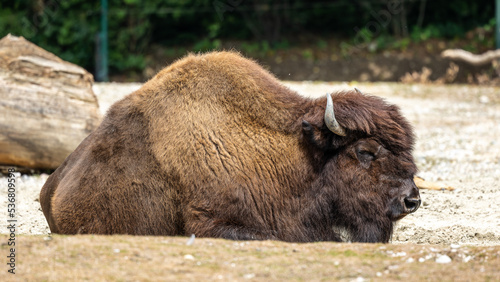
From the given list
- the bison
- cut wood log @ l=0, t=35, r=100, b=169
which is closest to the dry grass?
the bison

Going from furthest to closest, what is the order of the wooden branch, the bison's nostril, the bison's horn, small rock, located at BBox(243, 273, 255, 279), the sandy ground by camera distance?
the wooden branch, the sandy ground, the bison's nostril, the bison's horn, small rock, located at BBox(243, 273, 255, 279)

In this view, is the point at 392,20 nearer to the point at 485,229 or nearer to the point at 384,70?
→ the point at 384,70

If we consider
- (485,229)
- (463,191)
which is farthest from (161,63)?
(485,229)

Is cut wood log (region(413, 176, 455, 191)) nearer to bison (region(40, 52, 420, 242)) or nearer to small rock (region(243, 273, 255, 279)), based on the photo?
bison (region(40, 52, 420, 242))

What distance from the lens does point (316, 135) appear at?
4.38 meters

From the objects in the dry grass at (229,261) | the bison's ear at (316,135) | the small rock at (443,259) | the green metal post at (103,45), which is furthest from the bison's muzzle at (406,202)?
the green metal post at (103,45)

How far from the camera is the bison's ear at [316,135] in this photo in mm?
4379

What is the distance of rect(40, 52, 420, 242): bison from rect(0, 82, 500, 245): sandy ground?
0.86 m

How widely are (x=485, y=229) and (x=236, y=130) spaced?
2.24m

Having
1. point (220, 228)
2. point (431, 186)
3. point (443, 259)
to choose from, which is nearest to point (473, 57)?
point (431, 186)

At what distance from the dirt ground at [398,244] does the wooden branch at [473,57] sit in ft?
13.8

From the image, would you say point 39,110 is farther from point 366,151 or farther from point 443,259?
point 443,259

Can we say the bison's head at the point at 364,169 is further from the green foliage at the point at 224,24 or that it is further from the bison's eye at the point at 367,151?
the green foliage at the point at 224,24

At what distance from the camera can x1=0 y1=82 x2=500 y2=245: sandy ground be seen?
209 inches
